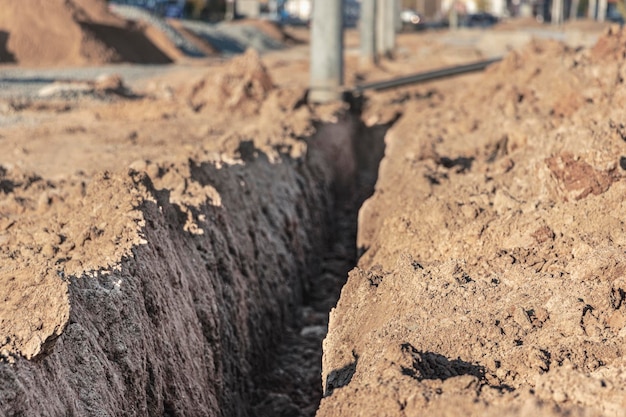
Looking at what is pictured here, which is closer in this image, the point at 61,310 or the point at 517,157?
the point at 61,310

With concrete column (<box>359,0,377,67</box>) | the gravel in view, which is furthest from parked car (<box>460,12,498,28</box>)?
concrete column (<box>359,0,377,67</box>)

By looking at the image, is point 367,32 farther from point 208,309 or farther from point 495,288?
point 495,288

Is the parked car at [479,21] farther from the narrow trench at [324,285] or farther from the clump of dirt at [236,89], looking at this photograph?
the narrow trench at [324,285]

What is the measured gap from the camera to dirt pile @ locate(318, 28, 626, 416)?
12.0ft

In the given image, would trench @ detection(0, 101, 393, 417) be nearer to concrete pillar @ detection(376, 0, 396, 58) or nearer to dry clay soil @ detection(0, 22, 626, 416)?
dry clay soil @ detection(0, 22, 626, 416)

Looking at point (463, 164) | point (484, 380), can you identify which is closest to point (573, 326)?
point (484, 380)

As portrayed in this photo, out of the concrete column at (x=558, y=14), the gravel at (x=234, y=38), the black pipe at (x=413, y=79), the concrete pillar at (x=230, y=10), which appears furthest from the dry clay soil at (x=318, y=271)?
the concrete pillar at (x=230, y=10)

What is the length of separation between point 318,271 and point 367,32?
1457cm

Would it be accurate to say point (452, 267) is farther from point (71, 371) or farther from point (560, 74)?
point (560, 74)

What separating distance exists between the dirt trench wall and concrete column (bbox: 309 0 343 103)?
566cm

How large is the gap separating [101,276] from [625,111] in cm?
526

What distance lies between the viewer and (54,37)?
22.6 m

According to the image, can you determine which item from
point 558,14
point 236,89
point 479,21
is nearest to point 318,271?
point 236,89

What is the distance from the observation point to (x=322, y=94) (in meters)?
14.6
